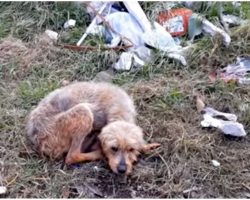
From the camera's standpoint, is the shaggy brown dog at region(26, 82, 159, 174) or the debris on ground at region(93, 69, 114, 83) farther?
the debris on ground at region(93, 69, 114, 83)

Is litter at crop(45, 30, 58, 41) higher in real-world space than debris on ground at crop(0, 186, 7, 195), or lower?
lower

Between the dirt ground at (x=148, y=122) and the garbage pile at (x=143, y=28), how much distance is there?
113 mm

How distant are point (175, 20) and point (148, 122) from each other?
65.6 inches

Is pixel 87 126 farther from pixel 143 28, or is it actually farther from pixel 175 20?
pixel 175 20

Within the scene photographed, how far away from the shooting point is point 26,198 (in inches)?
161

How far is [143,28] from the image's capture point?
5.98 m

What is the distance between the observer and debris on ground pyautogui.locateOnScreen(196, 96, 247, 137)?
4.63 meters

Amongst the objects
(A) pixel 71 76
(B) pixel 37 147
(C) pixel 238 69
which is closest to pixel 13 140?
(B) pixel 37 147

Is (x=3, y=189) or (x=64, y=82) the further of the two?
(x=64, y=82)

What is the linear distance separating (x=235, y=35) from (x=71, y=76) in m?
1.68

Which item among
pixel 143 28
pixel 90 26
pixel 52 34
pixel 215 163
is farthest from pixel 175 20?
pixel 215 163

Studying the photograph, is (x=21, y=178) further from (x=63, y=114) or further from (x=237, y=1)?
(x=237, y=1)

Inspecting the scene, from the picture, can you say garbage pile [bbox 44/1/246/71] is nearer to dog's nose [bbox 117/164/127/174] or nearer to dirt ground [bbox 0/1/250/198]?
dirt ground [bbox 0/1/250/198]

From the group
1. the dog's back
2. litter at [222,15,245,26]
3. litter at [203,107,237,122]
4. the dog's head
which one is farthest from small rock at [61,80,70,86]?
litter at [222,15,245,26]
